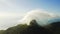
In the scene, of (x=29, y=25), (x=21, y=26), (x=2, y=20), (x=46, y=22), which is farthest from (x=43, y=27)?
(x=2, y=20)

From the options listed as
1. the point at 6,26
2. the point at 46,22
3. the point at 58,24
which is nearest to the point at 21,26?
the point at 6,26

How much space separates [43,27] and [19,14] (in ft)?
2.03

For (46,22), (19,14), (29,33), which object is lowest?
(29,33)

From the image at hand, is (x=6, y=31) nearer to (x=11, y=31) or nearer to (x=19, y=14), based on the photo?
(x=11, y=31)

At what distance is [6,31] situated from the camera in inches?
114

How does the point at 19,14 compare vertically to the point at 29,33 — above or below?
above

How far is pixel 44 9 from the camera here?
297 centimetres

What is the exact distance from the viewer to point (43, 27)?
2891 millimetres

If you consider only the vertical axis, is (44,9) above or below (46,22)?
above

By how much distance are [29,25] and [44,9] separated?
0.51 metres

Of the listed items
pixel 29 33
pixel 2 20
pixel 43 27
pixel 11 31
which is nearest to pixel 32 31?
pixel 29 33

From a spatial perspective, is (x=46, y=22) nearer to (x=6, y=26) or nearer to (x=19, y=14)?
(x=19, y=14)

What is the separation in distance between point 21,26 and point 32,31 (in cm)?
27

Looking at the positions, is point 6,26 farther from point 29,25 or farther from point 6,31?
point 29,25
